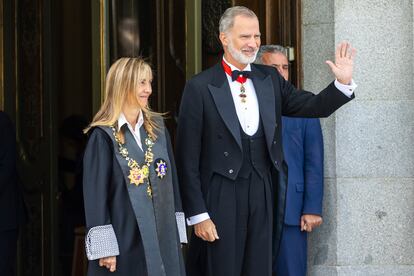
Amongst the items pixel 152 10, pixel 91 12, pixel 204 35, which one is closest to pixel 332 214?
pixel 204 35

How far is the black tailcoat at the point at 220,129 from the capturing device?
5.67 meters

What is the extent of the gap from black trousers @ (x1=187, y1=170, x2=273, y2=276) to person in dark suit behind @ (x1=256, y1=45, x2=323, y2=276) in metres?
0.78

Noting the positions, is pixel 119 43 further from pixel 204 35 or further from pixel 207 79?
pixel 207 79

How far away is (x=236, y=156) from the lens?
5.66m

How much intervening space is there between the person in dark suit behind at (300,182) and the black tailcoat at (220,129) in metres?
0.66

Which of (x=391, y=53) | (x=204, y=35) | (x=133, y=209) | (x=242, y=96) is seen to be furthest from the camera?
(x=204, y=35)

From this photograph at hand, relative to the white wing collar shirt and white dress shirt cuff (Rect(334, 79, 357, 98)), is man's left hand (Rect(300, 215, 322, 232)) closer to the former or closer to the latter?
white dress shirt cuff (Rect(334, 79, 357, 98))

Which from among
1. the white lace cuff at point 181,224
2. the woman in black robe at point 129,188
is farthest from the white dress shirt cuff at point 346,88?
the white lace cuff at point 181,224

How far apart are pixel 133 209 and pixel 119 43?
3217 mm

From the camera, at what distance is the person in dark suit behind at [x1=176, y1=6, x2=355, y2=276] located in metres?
5.68

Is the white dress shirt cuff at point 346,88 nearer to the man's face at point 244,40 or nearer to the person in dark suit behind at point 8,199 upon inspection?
the man's face at point 244,40

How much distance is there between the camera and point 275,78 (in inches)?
234

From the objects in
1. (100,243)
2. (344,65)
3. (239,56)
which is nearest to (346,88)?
(344,65)

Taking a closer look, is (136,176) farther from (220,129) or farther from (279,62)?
(279,62)
